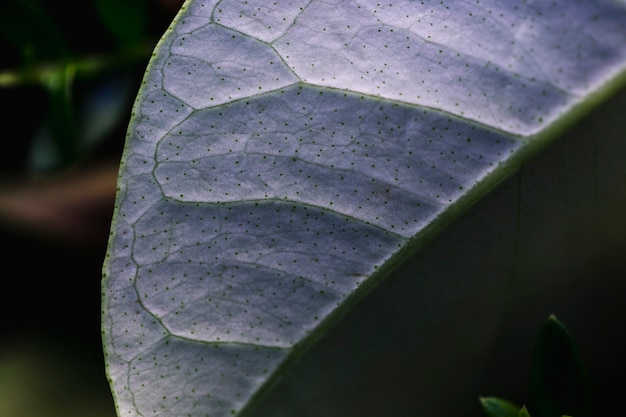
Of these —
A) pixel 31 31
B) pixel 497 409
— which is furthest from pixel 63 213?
pixel 497 409

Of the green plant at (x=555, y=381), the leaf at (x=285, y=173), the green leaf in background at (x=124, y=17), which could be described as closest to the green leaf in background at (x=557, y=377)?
the green plant at (x=555, y=381)

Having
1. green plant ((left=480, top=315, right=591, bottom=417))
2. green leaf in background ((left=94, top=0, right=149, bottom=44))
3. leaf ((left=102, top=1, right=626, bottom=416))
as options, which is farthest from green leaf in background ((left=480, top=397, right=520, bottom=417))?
green leaf in background ((left=94, top=0, right=149, bottom=44))

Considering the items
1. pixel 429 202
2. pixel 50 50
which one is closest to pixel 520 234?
pixel 429 202

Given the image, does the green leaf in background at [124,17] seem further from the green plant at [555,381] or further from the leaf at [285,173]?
the green plant at [555,381]

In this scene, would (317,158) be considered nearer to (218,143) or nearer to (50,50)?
(218,143)

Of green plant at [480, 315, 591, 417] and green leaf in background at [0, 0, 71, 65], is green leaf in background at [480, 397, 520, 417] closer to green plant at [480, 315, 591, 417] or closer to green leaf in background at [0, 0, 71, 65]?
green plant at [480, 315, 591, 417]

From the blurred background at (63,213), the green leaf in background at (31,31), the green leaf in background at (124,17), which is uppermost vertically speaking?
the green leaf in background at (124,17)

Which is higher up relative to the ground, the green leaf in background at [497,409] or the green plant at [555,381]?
the green plant at [555,381]
